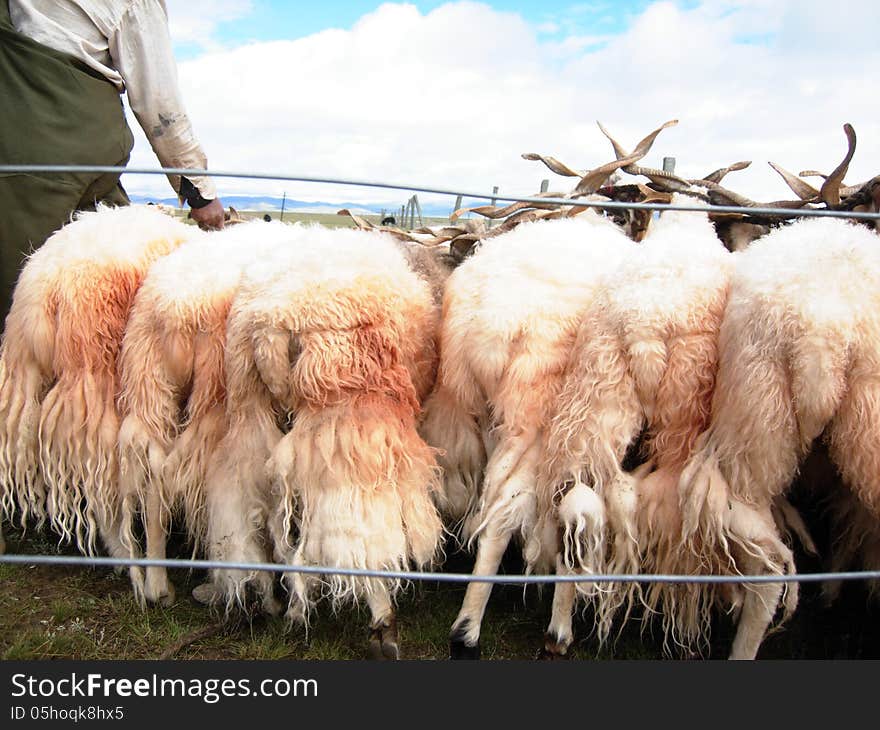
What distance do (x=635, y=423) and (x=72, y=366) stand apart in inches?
77.6

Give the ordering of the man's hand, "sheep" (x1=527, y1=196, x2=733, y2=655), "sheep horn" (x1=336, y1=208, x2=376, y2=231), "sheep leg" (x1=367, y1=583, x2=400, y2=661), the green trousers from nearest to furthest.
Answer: "sheep" (x1=527, y1=196, x2=733, y2=655)
"sheep leg" (x1=367, y1=583, x2=400, y2=661)
the green trousers
"sheep horn" (x1=336, y1=208, x2=376, y2=231)
the man's hand

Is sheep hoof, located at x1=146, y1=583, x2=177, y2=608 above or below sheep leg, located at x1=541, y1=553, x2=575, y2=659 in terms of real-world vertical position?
below

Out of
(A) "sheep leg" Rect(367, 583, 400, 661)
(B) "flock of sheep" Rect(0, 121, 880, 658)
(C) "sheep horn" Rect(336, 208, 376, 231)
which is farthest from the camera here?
(C) "sheep horn" Rect(336, 208, 376, 231)

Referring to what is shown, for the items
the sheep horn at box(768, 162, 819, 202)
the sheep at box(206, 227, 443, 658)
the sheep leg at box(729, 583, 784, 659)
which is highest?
the sheep horn at box(768, 162, 819, 202)

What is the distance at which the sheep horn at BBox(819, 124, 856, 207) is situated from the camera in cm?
258

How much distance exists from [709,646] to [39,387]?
2526 mm

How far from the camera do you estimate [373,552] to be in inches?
92.5

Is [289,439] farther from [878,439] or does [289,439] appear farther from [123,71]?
[123,71]

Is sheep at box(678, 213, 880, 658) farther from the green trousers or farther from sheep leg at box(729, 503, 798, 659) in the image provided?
the green trousers

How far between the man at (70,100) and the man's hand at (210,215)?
13 cm

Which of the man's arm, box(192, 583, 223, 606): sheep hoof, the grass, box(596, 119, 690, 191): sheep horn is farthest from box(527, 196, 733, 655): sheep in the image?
the man's arm

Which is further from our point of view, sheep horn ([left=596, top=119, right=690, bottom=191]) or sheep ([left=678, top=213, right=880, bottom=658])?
sheep horn ([left=596, top=119, right=690, bottom=191])

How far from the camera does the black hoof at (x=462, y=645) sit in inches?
96.9

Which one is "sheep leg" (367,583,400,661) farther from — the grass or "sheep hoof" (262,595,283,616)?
"sheep hoof" (262,595,283,616)
